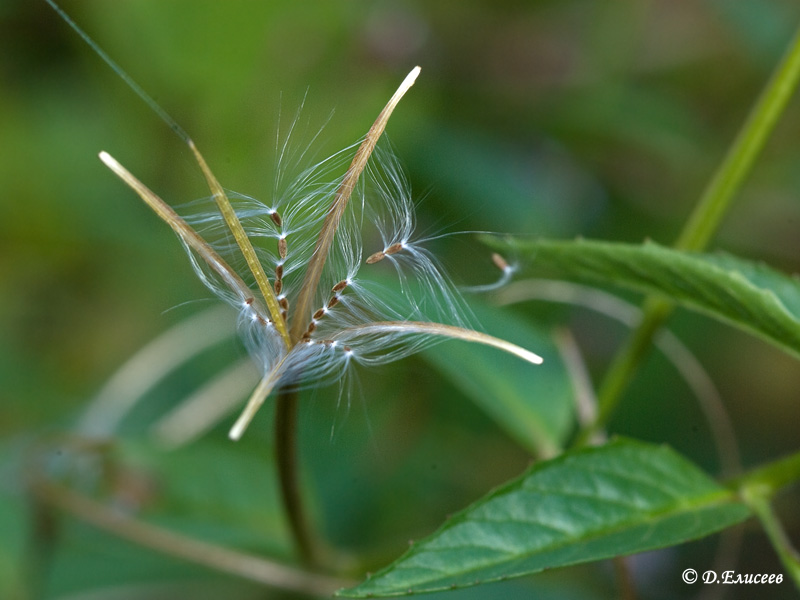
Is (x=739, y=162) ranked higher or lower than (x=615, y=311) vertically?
higher

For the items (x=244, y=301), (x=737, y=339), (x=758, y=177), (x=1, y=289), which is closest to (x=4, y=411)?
(x=1, y=289)

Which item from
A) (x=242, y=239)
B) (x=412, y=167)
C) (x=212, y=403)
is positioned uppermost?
(x=412, y=167)

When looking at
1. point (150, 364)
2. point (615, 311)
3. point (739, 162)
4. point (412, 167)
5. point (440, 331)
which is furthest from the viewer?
point (412, 167)

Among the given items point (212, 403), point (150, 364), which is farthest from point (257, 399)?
point (150, 364)

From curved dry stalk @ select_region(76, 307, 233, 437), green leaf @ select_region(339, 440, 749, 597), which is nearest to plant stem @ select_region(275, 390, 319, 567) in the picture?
green leaf @ select_region(339, 440, 749, 597)

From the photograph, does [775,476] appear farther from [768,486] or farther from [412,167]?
[412,167]

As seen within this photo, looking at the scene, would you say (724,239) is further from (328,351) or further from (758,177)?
(328,351)

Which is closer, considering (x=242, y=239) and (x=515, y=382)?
(x=242, y=239)
